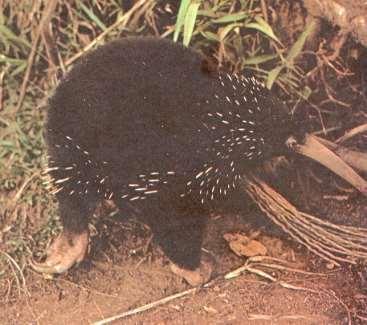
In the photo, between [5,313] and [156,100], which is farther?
[5,313]

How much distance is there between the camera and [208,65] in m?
1.24

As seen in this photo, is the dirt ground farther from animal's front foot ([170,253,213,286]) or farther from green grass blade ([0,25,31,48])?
green grass blade ([0,25,31,48])

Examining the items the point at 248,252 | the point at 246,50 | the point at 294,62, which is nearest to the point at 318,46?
the point at 294,62

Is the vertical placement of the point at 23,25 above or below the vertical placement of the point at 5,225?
above

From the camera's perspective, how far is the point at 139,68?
4.16ft

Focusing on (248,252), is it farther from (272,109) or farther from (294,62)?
(294,62)

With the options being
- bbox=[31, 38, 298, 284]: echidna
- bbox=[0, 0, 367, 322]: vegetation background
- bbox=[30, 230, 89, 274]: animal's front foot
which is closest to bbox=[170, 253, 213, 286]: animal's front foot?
bbox=[31, 38, 298, 284]: echidna

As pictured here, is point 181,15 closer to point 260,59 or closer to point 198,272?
point 260,59

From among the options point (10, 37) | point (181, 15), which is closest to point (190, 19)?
point (181, 15)

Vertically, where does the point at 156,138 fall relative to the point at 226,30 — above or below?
below

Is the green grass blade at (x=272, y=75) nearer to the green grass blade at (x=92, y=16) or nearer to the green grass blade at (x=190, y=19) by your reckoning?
the green grass blade at (x=190, y=19)

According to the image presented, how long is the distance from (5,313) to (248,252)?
639mm

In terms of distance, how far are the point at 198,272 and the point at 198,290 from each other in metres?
0.07

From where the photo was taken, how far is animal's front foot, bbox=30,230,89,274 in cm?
136
